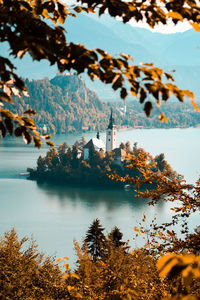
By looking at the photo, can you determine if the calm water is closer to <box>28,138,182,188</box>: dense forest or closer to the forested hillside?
<box>28,138,182,188</box>: dense forest

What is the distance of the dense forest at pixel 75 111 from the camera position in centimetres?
15450

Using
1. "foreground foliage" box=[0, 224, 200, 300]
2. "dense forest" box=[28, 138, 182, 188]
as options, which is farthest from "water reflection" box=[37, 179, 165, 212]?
"foreground foliage" box=[0, 224, 200, 300]

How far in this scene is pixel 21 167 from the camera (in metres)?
58.8

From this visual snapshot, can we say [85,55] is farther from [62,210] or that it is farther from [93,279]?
[62,210]

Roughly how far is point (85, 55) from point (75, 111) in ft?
564

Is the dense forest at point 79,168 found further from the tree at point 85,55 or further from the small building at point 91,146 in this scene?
the tree at point 85,55

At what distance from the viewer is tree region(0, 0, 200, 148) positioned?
7.23 ft

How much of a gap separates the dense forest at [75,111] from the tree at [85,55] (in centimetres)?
13787

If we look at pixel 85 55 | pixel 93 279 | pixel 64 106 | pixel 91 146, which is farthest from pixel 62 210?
pixel 64 106

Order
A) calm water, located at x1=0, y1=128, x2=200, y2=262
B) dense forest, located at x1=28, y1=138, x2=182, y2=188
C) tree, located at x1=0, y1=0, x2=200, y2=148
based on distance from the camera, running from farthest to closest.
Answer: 1. dense forest, located at x1=28, y1=138, x2=182, y2=188
2. calm water, located at x1=0, y1=128, x2=200, y2=262
3. tree, located at x1=0, y1=0, x2=200, y2=148

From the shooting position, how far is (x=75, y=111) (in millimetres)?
173125

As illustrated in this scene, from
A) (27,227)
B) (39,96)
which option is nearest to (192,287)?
(27,227)

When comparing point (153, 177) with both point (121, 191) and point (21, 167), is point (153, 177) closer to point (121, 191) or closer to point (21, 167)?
point (121, 191)

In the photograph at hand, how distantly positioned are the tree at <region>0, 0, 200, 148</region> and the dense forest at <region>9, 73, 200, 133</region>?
138 m
